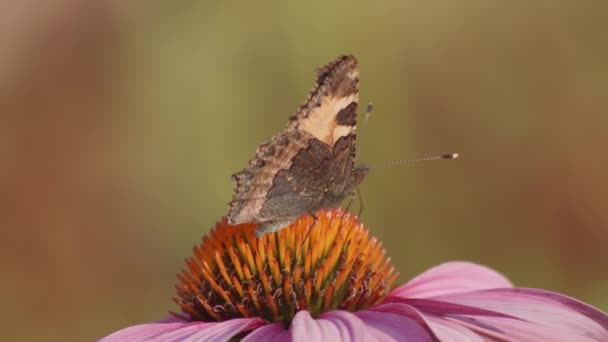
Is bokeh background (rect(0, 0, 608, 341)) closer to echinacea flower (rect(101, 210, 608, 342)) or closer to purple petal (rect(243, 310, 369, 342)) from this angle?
echinacea flower (rect(101, 210, 608, 342))

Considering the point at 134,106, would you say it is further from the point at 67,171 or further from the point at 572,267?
the point at 572,267

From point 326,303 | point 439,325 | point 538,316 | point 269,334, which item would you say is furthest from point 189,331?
point 538,316

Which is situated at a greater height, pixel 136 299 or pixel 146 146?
pixel 146 146

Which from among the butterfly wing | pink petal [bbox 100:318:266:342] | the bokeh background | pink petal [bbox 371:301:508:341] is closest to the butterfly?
the butterfly wing

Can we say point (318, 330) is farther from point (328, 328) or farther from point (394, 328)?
point (394, 328)

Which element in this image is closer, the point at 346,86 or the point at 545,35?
the point at 346,86

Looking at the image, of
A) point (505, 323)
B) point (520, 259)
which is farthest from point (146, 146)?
point (505, 323)
